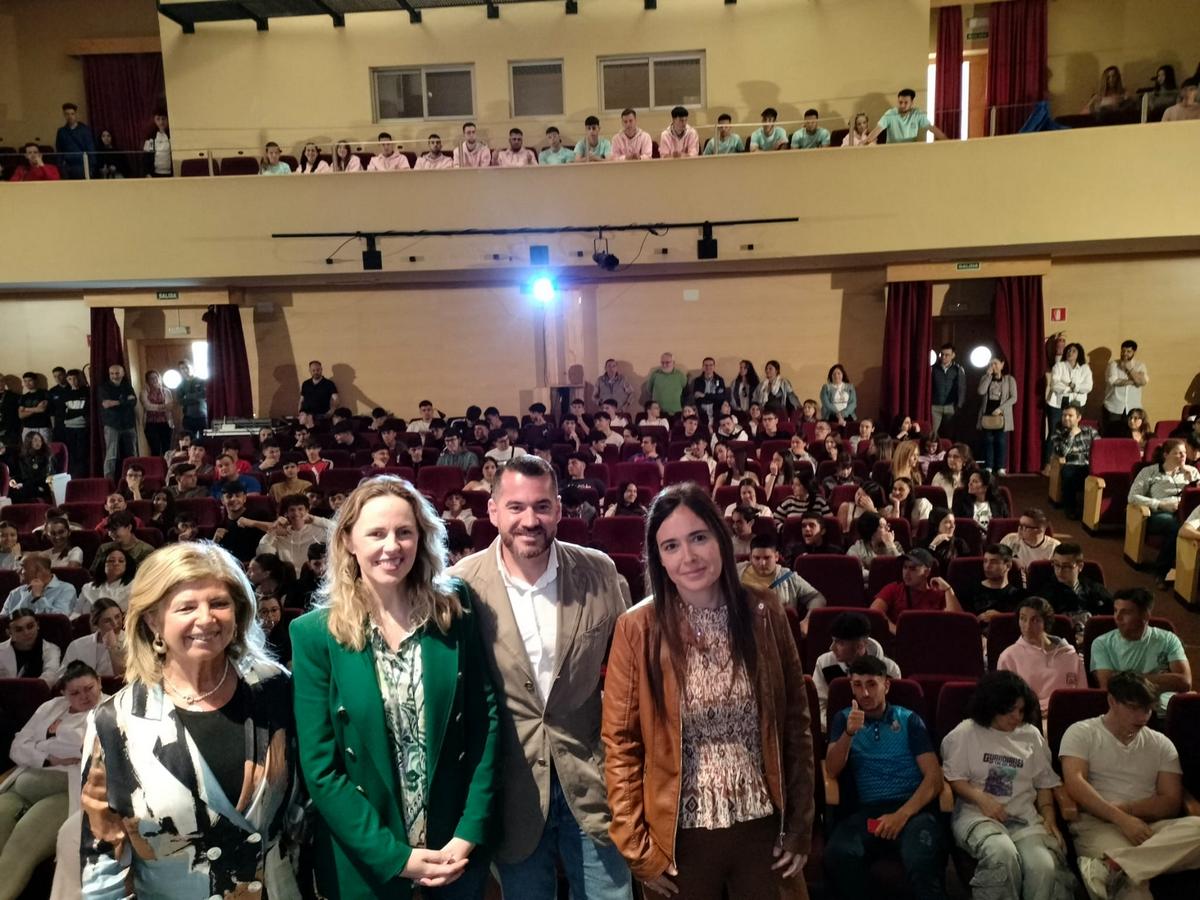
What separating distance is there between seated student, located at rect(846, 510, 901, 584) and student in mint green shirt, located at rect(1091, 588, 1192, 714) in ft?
5.18

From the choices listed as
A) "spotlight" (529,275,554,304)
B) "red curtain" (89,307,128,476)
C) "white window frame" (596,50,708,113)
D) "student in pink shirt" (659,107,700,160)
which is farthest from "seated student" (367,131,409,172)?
"red curtain" (89,307,128,476)

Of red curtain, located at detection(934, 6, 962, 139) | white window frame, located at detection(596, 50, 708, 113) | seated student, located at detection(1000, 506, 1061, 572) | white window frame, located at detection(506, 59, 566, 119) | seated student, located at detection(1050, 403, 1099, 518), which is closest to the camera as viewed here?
seated student, located at detection(1000, 506, 1061, 572)

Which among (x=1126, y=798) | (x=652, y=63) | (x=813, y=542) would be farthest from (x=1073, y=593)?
(x=652, y=63)

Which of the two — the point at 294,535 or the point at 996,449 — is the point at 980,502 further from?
the point at 294,535

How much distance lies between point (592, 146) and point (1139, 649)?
7936mm

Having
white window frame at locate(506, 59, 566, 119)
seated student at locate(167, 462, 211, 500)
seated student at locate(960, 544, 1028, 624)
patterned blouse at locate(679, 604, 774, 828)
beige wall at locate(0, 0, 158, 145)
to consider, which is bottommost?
seated student at locate(960, 544, 1028, 624)

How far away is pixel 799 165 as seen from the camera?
30.4ft

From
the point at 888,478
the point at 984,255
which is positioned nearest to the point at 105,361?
the point at 888,478

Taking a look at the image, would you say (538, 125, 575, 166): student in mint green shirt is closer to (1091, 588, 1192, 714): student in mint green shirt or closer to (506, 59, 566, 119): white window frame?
(506, 59, 566, 119): white window frame

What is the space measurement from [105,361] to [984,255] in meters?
10.5

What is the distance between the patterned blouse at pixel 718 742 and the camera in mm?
1836

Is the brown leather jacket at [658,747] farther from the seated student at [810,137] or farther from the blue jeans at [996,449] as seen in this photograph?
the seated student at [810,137]

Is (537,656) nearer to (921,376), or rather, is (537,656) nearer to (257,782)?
(257,782)

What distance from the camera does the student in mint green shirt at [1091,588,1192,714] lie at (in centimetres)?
373
